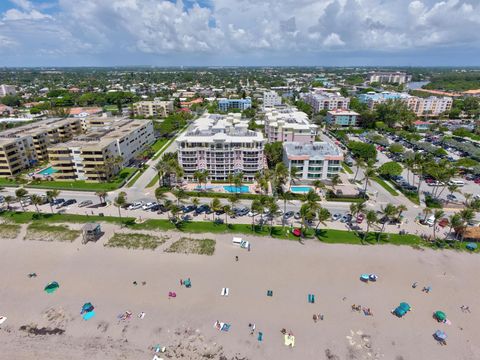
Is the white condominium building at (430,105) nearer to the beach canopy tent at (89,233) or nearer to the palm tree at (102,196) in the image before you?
→ the palm tree at (102,196)

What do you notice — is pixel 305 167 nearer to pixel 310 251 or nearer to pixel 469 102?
pixel 310 251

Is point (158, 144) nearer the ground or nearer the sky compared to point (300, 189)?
nearer the sky

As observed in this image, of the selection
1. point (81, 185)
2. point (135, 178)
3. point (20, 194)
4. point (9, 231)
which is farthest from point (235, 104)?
point (9, 231)

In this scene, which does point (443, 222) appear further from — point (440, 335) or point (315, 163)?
point (315, 163)

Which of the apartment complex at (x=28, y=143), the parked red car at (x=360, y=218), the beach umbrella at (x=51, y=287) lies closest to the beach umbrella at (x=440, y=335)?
the parked red car at (x=360, y=218)

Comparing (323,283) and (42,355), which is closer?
(42,355)

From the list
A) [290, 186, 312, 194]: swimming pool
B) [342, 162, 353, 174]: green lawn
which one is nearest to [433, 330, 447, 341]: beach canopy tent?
[290, 186, 312, 194]: swimming pool

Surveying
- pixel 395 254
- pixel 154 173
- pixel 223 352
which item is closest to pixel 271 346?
pixel 223 352

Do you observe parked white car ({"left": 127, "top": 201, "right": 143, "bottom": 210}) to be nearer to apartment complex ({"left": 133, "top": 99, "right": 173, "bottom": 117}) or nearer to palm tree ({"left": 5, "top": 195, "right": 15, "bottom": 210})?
palm tree ({"left": 5, "top": 195, "right": 15, "bottom": 210})
